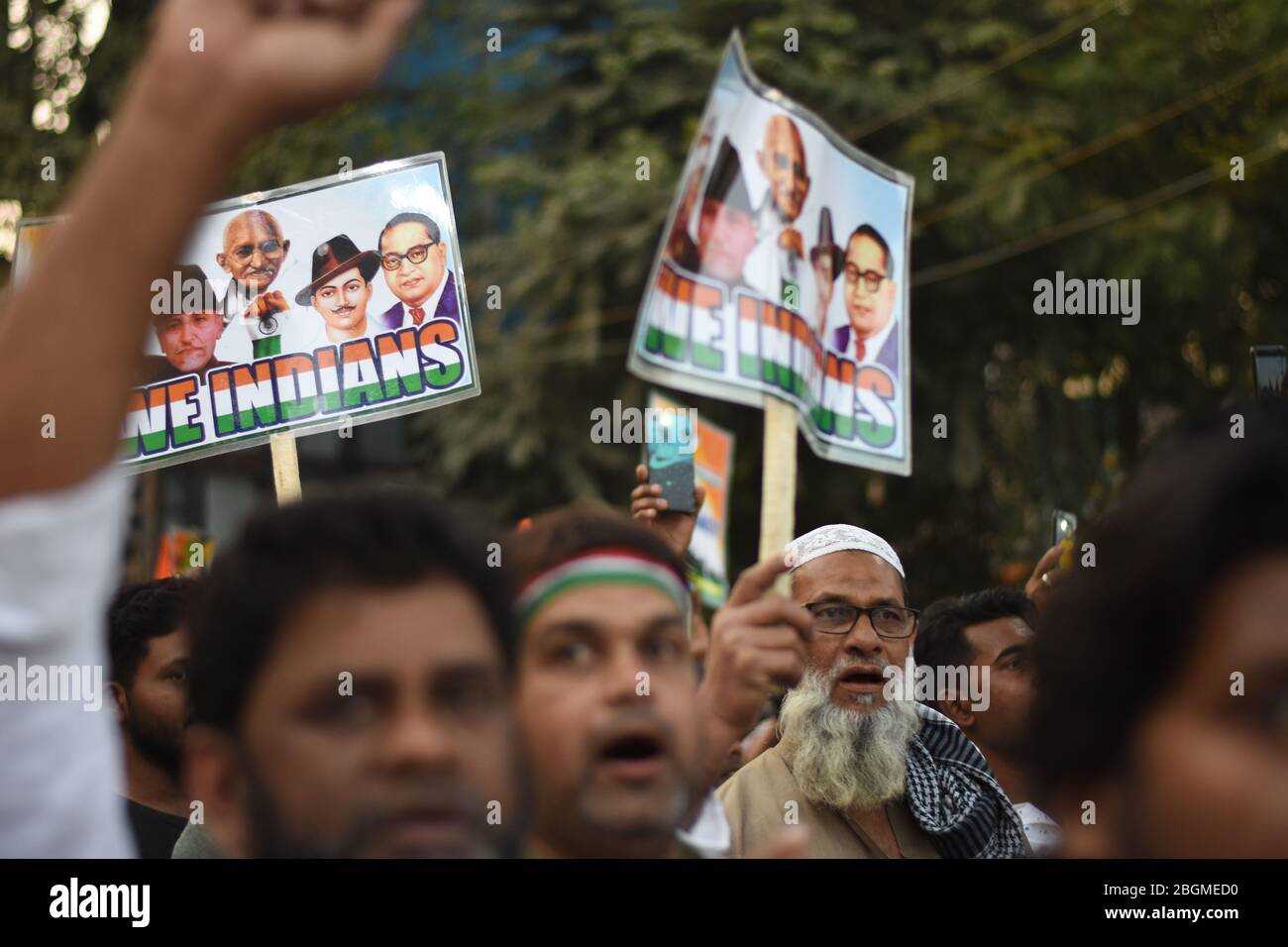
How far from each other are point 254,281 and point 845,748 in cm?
182

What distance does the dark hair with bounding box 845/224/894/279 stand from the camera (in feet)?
14.5

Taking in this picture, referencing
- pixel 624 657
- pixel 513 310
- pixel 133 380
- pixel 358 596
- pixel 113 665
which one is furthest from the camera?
pixel 513 310

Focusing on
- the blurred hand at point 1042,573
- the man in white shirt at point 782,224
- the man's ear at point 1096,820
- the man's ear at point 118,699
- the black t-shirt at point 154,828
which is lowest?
the black t-shirt at point 154,828

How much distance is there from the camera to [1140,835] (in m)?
1.40

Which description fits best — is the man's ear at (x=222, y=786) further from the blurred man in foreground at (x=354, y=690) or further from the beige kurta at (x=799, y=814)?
the beige kurta at (x=799, y=814)

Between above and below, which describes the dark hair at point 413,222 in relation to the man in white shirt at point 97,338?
above

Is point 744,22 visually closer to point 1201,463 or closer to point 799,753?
point 799,753

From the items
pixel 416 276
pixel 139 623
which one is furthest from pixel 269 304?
pixel 139 623

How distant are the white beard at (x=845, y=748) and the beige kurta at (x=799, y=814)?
34mm

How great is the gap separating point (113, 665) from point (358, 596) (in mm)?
2692

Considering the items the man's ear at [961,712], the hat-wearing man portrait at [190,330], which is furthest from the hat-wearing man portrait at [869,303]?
the hat-wearing man portrait at [190,330]

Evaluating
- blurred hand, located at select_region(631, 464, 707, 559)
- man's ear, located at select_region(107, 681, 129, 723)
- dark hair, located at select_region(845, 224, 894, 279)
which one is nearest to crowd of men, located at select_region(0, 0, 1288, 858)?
blurred hand, located at select_region(631, 464, 707, 559)

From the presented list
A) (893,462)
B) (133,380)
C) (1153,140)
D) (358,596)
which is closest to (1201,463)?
(358,596)

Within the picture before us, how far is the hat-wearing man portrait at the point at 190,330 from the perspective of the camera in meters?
4.02
